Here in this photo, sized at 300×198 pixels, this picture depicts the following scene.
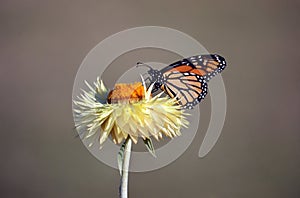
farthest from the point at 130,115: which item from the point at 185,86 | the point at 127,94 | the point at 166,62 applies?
the point at 166,62

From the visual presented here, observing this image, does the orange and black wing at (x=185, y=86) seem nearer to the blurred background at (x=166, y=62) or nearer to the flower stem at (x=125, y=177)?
the flower stem at (x=125, y=177)

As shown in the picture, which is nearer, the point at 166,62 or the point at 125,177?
the point at 125,177

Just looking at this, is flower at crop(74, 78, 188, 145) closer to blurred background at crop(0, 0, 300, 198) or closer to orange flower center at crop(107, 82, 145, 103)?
orange flower center at crop(107, 82, 145, 103)

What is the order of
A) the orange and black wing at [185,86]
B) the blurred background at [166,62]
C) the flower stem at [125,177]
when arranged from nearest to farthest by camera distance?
the flower stem at [125,177] < the orange and black wing at [185,86] < the blurred background at [166,62]

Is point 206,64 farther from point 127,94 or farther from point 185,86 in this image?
point 127,94

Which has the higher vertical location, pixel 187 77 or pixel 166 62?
pixel 166 62

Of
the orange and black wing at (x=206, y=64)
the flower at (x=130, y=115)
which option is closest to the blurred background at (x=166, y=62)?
the orange and black wing at (x=206, y=64)
